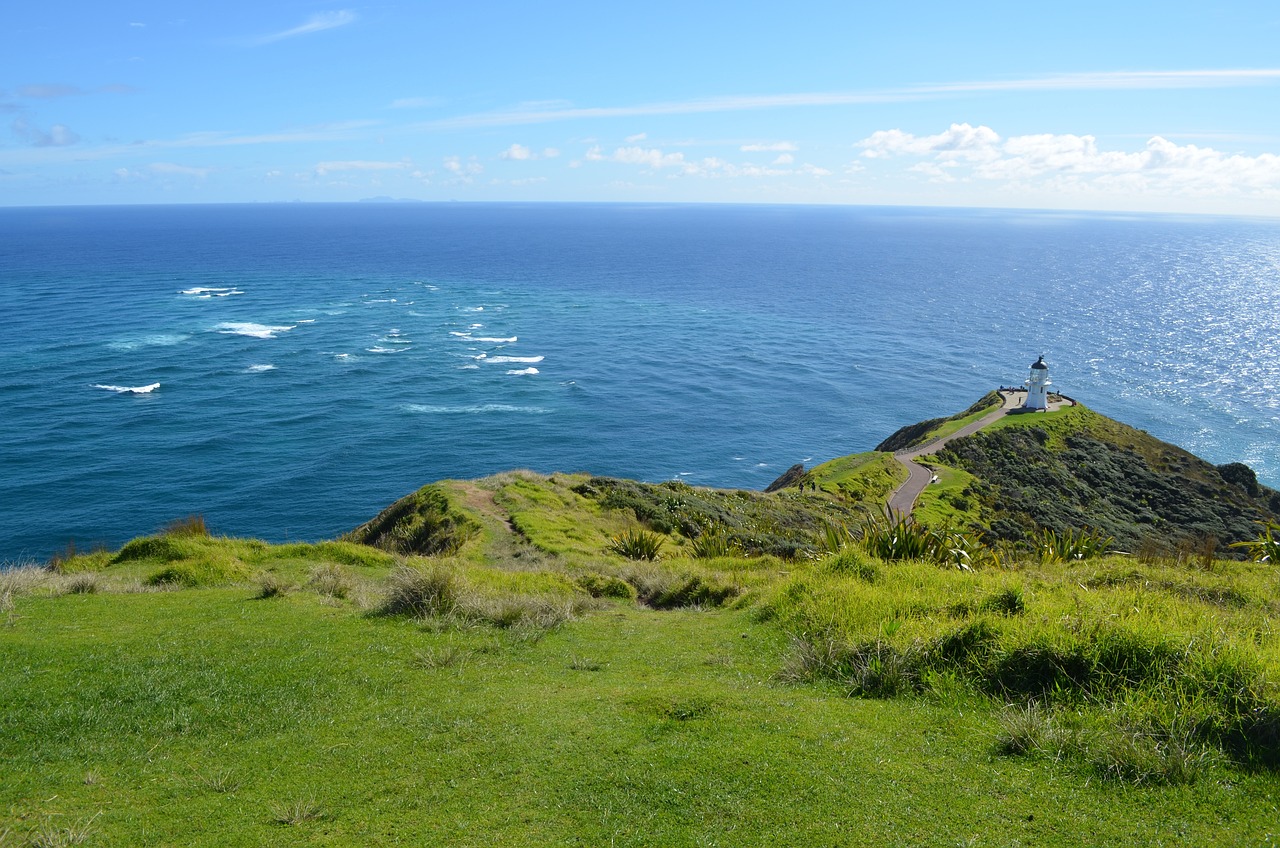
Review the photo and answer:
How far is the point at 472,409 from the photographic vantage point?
2785 inches

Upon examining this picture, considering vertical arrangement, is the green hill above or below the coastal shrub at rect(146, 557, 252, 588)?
above

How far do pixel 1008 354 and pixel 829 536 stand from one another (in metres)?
96.5

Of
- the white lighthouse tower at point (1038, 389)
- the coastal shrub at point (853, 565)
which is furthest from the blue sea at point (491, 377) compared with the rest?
the coastal shrub at point (853, 565)

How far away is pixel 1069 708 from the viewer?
28.7ft

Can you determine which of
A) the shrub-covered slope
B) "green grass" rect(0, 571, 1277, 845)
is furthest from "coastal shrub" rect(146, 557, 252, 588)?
the shrub-covered slope

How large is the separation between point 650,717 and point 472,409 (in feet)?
209

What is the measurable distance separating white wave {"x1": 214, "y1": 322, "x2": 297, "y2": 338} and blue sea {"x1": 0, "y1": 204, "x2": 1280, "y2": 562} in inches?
26.0

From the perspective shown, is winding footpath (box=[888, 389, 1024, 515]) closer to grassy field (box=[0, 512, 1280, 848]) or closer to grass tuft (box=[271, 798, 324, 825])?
grassy field (box=[0, 512, 1280, 848])

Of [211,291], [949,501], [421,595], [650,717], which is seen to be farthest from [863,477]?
[211,291]

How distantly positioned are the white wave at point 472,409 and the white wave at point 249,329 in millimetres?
34619

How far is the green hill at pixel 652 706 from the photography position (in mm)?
7016

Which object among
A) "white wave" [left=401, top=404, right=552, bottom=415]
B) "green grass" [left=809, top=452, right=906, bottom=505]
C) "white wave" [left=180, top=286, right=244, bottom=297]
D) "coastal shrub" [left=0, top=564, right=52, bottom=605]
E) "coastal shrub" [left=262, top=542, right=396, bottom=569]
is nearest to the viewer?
"coastal shrub" [left=0, top=564, right=52, bottom=605]

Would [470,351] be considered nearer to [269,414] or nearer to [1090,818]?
[269,414]

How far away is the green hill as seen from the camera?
23.0 feet
